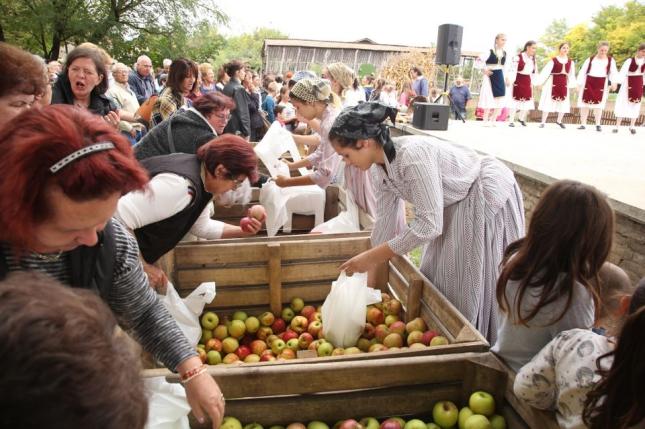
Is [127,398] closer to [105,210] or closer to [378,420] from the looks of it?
[105,210]

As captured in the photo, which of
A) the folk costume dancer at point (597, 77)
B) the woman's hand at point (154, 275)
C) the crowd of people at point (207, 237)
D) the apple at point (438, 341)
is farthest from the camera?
the folk costume dancer at point (597, 77)

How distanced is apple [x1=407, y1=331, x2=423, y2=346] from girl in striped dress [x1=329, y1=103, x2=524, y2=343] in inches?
12.2

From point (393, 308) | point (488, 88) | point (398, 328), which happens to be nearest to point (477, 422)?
point (398, 328)

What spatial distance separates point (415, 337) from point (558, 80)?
419 inches

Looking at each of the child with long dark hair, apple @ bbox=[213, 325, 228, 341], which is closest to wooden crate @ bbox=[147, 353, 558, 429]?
the child with long dark hair

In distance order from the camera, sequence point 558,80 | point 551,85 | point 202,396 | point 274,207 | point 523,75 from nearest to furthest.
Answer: point 202,396 → point 274,207 → point 523,75 → point 558,80 → point 551,85

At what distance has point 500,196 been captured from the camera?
2535mm

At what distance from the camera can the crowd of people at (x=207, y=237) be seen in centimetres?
65

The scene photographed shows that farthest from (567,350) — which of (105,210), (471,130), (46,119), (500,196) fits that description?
(471,130)

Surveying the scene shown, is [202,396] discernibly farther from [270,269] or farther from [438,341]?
[270,269]

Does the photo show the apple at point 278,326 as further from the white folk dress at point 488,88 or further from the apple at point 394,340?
the white folk dress at point 488,88

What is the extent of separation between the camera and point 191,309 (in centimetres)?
272

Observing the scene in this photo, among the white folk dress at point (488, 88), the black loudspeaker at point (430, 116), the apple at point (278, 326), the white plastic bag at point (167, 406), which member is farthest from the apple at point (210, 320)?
the white folk dress at point (488, 88)

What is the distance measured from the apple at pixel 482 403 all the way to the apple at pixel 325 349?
924 millimetres
